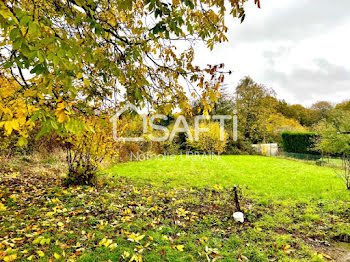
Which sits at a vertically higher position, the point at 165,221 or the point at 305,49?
the point at 305,49

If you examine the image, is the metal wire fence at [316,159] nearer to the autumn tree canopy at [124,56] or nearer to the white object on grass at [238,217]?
the white object on grass at [238,217]

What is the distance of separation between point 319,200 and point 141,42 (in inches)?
226

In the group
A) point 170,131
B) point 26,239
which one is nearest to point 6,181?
point 26,239

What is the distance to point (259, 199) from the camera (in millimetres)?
5199

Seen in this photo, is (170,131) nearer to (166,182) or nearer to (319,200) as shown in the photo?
(166,182)

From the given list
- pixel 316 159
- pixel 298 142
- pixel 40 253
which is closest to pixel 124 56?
pixel 40 253

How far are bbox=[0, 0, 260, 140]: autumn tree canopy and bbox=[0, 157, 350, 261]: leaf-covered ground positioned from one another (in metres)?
1.82

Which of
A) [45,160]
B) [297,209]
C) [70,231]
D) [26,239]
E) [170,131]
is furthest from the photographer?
[170,131]

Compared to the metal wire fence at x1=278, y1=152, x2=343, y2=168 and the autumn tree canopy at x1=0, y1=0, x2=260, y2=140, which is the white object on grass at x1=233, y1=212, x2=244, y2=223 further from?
the metal wire fence at x1=278, y1=152, x2=343, y2=168

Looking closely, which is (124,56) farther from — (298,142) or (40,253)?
(298,142)

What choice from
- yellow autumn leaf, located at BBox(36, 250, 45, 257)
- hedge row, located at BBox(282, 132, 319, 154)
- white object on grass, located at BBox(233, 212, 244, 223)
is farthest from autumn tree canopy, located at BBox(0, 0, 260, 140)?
hedge row, located at BBox(282, 132, 319, 154)

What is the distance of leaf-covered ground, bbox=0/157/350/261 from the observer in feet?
8.74

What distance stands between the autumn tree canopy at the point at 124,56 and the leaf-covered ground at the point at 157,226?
71.6 inches

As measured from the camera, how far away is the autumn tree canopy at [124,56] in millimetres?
1645
